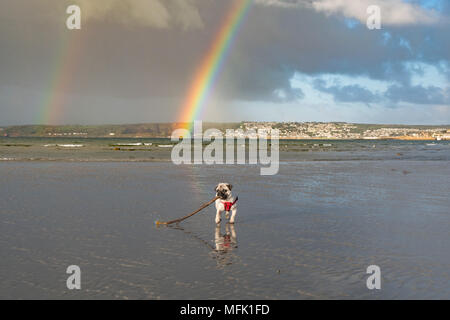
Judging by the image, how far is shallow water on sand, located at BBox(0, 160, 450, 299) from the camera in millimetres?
6746

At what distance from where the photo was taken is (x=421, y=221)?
12.2 meters

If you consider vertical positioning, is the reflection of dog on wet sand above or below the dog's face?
below

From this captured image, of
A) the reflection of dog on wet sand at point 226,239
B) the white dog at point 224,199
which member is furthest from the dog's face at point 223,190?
the reflection of dog on wet sand at point 226,239

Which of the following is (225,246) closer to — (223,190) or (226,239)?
(226,239)

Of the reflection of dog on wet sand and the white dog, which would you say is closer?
the reflection of dog on wet sand

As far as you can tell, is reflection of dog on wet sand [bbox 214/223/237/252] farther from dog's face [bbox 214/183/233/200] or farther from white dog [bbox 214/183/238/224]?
dog's face [bbox 214/183/233/200]

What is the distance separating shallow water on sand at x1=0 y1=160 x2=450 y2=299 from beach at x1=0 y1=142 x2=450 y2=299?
0.03 m

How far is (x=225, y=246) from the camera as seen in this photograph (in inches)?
367

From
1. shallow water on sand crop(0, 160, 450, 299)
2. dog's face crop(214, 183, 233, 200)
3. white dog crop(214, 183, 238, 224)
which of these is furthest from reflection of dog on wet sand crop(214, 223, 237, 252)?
dog's face crop(214, 183, 233, 200)

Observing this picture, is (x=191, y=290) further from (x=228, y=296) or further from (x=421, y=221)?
(x=421, y=221)

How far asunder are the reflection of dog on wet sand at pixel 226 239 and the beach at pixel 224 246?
0.18 ft

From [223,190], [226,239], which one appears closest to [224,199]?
[223,190]

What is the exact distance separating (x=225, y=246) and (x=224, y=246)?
0.02 meters
